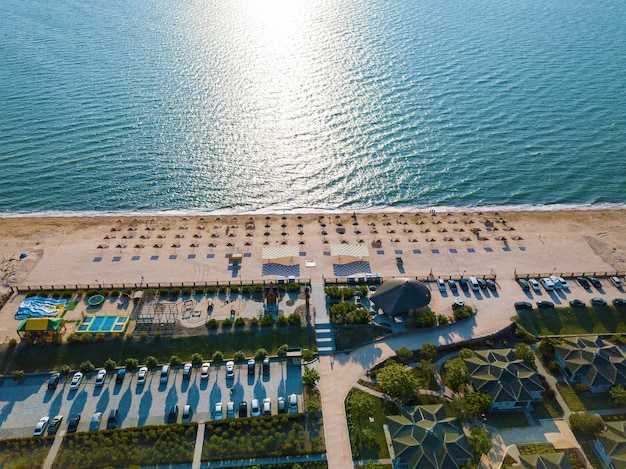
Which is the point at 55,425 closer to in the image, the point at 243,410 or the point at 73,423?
the point at 73,423

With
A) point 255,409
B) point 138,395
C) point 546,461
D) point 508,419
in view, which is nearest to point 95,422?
point 138,395

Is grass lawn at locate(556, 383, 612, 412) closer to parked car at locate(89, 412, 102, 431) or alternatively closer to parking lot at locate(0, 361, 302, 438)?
parking lot at locate(0, 361, 302, 438)

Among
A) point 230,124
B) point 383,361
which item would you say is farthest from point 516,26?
point 383,361

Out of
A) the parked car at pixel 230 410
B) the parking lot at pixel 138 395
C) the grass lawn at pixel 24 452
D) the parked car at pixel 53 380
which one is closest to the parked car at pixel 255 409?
the parking lot at pixel 138 395

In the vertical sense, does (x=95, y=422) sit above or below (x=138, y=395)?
below

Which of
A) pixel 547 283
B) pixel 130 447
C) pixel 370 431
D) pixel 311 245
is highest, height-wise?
pixel 311 245

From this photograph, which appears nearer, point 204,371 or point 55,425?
point 55,425

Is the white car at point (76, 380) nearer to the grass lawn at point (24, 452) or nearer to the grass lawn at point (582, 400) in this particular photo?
the grass lawn at point (24, 452)

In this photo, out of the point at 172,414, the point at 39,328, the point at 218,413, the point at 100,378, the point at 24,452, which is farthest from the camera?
the point at 39,328
